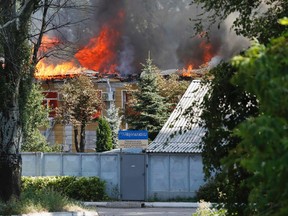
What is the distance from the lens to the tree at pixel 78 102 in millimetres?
52706

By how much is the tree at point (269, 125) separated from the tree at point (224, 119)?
6920mm

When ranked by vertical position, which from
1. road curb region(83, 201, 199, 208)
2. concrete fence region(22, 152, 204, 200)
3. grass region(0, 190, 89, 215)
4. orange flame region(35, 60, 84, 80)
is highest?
orange flame region(35, 60, 84, 80)

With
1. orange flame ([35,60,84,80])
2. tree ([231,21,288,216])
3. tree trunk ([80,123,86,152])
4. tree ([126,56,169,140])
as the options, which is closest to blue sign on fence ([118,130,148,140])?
tree ([126,56,169,140])

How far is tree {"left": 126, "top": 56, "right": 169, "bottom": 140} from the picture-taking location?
49.8 m

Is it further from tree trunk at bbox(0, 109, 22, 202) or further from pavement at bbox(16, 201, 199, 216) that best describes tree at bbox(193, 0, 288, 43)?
pavement at bbox(16, 201, 199, 216)

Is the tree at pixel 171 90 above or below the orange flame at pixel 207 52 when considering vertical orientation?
below

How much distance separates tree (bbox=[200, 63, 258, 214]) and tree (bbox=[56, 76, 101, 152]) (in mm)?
37792

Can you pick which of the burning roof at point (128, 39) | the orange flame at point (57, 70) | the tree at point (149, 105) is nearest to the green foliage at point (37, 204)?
the tree at point (149, 105)

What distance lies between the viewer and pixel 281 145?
6.06 meters

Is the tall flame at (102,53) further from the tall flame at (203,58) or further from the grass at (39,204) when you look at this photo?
the grass at (39,204)

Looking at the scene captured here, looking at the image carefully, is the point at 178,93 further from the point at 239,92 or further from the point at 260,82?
the point at 260,82

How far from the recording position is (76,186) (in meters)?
36.8

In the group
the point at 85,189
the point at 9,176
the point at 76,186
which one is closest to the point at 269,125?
the point at 9,176

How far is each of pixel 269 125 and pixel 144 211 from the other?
25.9 metres
